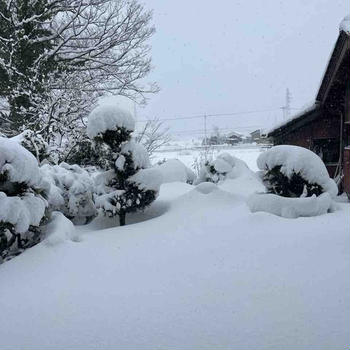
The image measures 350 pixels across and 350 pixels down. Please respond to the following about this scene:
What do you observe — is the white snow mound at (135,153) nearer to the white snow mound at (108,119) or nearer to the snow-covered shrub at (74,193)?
the white snow mound at (108,119)

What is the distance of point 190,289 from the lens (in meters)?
3.53

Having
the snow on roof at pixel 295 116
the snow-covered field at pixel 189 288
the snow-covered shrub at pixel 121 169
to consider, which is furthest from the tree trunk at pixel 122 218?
the snow on roof at pixel 295 116

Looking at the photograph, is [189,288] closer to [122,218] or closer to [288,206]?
[288,206]

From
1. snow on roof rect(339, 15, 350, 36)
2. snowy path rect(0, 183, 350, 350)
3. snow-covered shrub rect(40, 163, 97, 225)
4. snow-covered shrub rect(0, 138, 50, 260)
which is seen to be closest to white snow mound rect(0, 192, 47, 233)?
snow-covered shrub rect(0, 138, 50, 260)

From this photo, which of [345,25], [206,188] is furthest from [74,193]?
[345,25]

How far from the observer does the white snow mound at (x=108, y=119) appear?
6605 mm

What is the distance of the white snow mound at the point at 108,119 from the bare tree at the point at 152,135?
25.1 ft

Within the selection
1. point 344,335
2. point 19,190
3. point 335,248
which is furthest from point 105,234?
point 344,335

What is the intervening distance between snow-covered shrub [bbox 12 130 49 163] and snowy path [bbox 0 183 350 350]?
8.55 feet

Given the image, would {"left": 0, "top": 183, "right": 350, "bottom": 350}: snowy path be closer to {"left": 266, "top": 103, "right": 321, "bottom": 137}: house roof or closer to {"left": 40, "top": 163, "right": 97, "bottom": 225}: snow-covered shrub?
{"left": 40, "top": 163, "right": 97, "bottom": 225}: snow-covered shrub

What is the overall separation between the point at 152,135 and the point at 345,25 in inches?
343

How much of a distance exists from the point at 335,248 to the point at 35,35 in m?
13.5

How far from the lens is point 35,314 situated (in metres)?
3.32

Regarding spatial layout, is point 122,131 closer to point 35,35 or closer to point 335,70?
point 335,70
